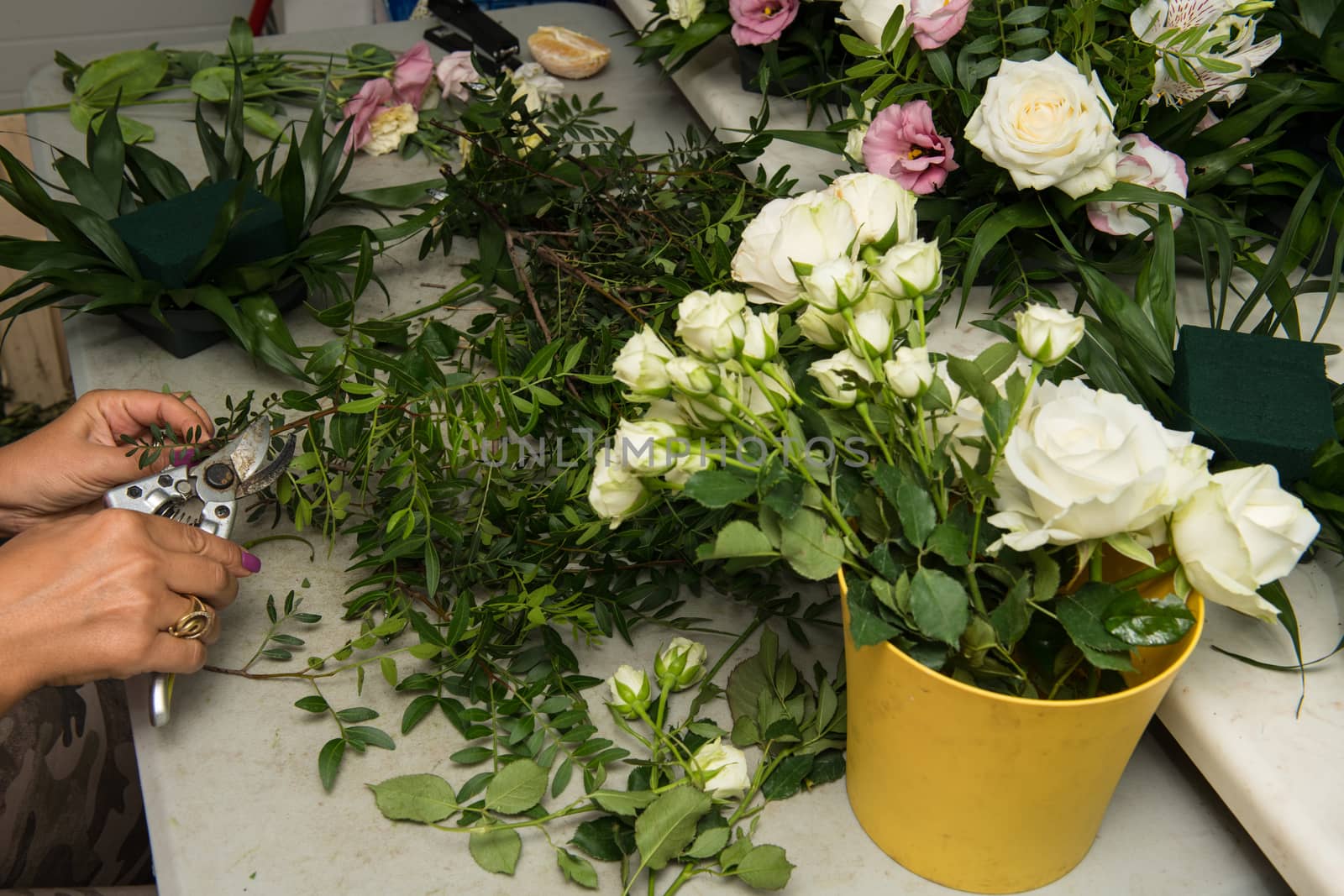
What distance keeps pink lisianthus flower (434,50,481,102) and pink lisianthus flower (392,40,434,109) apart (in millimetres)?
15

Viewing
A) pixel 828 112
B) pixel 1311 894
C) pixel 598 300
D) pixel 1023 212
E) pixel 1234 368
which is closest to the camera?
pixel 1311 894

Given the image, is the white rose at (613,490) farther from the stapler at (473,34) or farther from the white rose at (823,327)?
the stapler at (473,34)

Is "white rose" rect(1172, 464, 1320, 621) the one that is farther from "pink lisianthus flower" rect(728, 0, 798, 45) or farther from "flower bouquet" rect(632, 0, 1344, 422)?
"pink lisianthus flower" rect(728, 0, 798, 45)

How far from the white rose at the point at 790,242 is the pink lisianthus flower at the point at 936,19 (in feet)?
0.98

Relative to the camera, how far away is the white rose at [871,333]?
→ 0.49m

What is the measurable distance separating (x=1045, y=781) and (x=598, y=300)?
1.81 feet

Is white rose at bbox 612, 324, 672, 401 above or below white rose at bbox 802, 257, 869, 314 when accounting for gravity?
below

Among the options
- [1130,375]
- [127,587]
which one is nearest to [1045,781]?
[1130,375]

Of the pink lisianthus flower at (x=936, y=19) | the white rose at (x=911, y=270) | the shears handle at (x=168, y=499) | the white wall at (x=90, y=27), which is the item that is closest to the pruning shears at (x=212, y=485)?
the shears handle at (x=168, y=499)

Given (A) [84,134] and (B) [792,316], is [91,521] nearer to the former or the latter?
(B) [792,316]

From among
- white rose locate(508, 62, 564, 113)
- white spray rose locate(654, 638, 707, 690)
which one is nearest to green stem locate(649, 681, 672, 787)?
white spray rose locate(654, 638, 707, 690)

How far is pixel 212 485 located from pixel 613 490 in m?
0.37

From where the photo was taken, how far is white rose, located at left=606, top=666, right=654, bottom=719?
2.10 ft

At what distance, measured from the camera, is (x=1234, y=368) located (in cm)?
65
